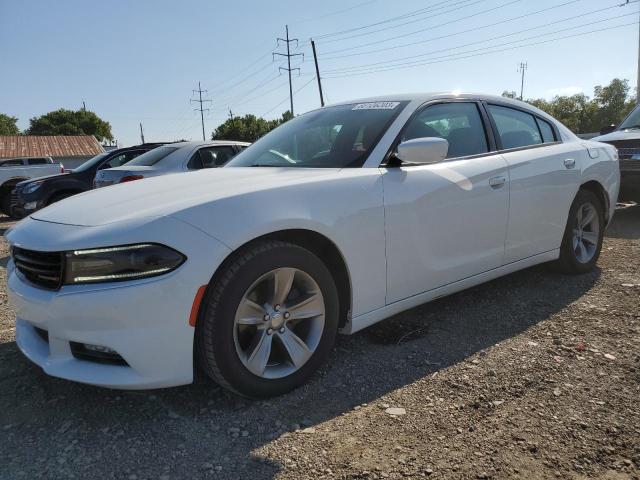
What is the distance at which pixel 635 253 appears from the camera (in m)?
5.03

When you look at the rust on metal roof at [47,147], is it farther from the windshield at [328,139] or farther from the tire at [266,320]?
the tire at [266,320]

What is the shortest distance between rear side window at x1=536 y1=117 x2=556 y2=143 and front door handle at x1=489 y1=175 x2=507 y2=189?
0.93 metres

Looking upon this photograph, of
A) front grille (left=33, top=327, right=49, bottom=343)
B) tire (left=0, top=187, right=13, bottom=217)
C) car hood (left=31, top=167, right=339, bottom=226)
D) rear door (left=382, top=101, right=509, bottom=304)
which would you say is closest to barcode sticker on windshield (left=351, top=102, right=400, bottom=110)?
rear door (left=382, top=101, right=509, bottom=304)

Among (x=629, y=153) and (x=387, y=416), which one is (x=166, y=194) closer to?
(x=387, y=416)

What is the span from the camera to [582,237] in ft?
14.3

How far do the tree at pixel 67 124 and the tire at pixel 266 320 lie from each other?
8304cm

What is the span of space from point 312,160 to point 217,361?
4.67ft

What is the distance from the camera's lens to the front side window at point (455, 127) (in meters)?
3.18

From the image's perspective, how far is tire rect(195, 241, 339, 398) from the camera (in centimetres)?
220

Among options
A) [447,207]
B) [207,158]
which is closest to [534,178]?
[447,207]

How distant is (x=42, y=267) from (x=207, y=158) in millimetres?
5220

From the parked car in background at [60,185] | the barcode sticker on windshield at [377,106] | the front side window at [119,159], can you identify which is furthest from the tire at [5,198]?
the barcode sticker on windshield at [377,106]

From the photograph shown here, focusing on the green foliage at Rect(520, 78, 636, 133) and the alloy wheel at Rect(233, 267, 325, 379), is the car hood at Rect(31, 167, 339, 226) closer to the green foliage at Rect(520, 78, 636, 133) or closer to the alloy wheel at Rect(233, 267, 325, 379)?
the alloy wheel at Rect(233, 267, 325, 379)

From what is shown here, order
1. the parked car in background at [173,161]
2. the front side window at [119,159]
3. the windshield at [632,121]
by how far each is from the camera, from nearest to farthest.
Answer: the parked car in background at [173,161] < the windshield at [632,121] < the front side window at [119,159]
